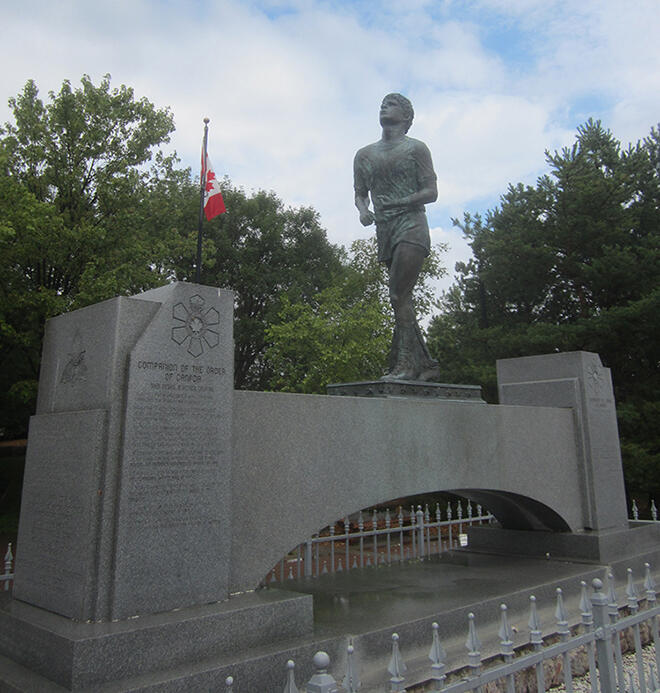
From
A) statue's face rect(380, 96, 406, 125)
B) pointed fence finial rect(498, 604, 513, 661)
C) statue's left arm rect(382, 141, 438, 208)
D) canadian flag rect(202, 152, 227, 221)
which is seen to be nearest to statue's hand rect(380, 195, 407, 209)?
statue's left arm rect(382, 141, 438, 208)

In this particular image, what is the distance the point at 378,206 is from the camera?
7156 millimetres

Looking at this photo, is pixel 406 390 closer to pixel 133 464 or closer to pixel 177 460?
pixel 177 460

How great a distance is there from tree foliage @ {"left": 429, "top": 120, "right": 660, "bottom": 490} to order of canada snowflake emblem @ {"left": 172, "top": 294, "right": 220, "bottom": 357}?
12.8 metres

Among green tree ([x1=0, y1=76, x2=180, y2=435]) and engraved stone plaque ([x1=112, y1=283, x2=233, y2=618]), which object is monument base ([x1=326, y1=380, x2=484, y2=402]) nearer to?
engraved stone plaque ([x1=112, y1=283, x2=233, y2=618])

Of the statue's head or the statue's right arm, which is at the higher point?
the statue's head

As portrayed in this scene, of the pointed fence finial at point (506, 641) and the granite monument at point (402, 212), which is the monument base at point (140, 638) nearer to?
the pointed fence finial at point (506, 641)

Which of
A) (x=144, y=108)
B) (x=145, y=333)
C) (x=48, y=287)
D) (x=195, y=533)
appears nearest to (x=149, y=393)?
(x=145, y=333)

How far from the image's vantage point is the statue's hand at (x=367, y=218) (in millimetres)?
7184

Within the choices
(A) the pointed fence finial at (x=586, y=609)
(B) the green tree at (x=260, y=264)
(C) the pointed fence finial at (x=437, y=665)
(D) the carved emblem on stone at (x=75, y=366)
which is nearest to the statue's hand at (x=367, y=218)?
(D) the carved emblem on stone at (x=75, y=366)

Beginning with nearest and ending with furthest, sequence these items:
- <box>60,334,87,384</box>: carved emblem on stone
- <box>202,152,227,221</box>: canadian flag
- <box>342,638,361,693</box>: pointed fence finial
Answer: <box>342,638,361,693</box>: pointed fence finial
<box>60,334,87,384</box>: carved emblem on stone
<box>202,152,227,221</box>: canadian flag

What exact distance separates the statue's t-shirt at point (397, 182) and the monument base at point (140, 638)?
4.33 meters

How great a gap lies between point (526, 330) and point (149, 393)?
15.1 metres

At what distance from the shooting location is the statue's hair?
7211 millimetres

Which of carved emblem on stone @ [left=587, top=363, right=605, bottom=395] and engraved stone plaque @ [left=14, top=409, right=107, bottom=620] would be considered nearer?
engraved stone plaque @ [left=14, top=409, right=107, bottom=620]
